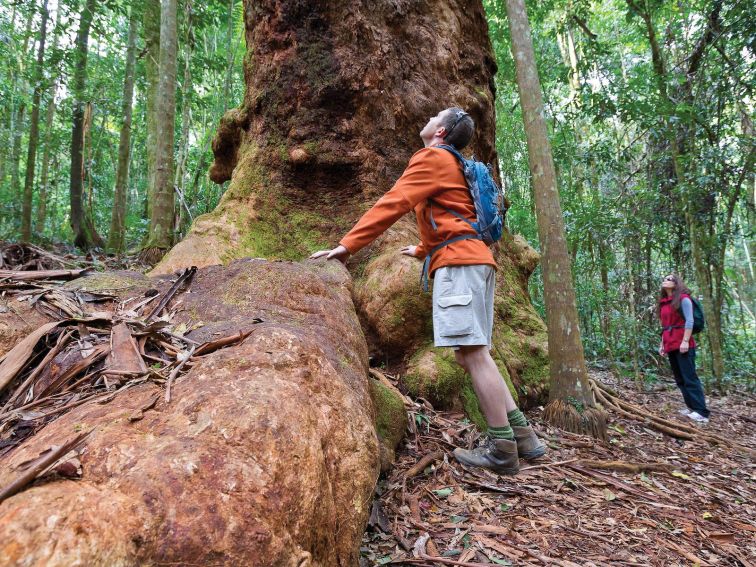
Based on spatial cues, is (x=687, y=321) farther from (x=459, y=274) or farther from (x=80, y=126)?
(x=80, y=126)

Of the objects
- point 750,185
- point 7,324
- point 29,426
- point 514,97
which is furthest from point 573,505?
point 514,97

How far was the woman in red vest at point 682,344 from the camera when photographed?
6059mm

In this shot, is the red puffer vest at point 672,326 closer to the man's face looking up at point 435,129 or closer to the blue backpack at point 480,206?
the blue backpack at point 480,206

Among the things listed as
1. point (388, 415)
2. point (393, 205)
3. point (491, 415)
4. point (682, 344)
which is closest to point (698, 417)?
point (682, 344)

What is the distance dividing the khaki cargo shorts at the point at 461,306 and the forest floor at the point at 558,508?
2.44 feet

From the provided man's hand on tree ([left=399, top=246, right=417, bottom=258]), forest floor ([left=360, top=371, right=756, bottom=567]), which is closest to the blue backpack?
man's hand on tree ([left=399, top=246, right=417, bottom=258])

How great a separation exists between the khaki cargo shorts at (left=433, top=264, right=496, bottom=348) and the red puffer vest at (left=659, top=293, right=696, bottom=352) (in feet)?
16.3

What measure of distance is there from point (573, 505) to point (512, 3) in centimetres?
416

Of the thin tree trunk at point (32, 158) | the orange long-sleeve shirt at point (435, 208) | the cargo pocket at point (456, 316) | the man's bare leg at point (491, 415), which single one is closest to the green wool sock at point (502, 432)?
the man's bare leg at point (491, 415)

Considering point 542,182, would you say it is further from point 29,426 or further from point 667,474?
point 29,426

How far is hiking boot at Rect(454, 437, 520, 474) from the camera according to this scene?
8.84 ft

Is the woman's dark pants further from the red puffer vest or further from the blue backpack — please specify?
the blue backpack

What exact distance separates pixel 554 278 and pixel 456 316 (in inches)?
62.0

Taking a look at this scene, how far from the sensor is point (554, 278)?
382 cm
